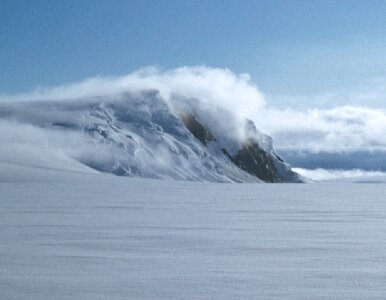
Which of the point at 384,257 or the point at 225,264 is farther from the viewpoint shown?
the point at 384,257

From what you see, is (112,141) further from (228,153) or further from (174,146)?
(228,153)

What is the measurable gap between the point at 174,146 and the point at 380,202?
54.9 metres

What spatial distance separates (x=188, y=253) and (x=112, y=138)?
54804mm

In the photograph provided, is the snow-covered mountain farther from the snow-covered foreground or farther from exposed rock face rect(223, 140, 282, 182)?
the snow-covered foreground

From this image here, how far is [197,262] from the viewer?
6.90 metres

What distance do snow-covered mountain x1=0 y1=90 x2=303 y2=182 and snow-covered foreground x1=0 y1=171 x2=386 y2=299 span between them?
1309 inches

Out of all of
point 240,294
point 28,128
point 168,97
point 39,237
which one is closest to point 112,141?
point 28,128

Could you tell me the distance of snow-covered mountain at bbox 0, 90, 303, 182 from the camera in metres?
53.8

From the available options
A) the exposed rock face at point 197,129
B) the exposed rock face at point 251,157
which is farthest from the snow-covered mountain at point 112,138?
the exposed rock face at point 251,157

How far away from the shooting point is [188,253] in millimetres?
7543

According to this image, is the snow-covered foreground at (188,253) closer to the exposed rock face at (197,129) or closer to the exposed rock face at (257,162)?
the exposed rock face at (197,129)

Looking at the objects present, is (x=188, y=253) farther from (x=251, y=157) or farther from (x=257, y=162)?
(x=257, y=162)

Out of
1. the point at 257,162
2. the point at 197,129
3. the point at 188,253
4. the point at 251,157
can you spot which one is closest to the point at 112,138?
the point at 197,129

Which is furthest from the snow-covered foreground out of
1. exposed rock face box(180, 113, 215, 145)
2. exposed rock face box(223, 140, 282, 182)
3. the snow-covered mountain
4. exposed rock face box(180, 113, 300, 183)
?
exposed rock face box(223, 140, 282, 182)
